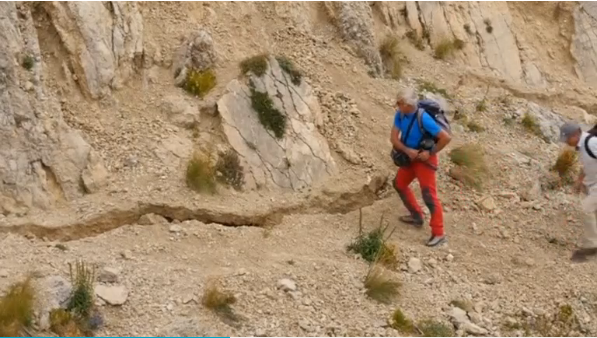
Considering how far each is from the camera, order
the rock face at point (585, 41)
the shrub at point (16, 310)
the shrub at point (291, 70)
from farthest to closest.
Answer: the rock face at point (585, 41) → the shrub at point (291, 70) → the shrub at point (16, 310)

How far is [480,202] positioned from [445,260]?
4.34 ft

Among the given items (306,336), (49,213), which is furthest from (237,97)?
(306,336)

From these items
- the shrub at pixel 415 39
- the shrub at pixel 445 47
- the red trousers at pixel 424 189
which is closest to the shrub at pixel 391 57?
the shrub at pixel 415 39

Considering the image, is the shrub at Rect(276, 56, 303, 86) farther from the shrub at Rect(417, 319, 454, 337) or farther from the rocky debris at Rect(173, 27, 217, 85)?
the shrub at Rect(417, 319, 454, 337)

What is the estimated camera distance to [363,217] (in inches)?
373

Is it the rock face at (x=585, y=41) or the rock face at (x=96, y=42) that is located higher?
the rock face at (x=96, y=42)

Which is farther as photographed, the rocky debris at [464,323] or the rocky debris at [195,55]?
the rocky debris at [195,55]

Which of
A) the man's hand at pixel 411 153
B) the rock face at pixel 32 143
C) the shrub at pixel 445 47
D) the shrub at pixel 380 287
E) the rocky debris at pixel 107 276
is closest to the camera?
the rocky debris at pixel 107 276

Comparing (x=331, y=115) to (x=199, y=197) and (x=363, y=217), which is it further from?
(x=199, y=197)

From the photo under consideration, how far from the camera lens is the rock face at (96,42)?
9414 millimetres

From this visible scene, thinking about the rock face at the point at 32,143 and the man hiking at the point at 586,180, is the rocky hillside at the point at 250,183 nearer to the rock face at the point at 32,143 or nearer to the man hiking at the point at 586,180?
the rock face at the point at 32,143

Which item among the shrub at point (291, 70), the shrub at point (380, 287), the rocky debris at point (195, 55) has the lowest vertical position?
the shrub at point (380, 287)

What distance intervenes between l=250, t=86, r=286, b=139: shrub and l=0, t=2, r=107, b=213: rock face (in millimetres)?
2002

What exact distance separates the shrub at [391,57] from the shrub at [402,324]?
4798mm
